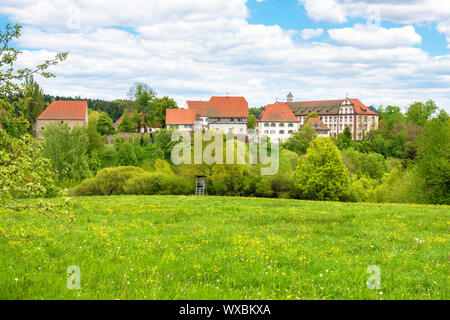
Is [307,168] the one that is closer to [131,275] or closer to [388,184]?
[388,184]

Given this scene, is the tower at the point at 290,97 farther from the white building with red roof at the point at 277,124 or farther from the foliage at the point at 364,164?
the foliage at the point at 364,164

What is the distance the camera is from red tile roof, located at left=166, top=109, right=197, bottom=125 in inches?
4119

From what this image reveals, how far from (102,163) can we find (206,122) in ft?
130

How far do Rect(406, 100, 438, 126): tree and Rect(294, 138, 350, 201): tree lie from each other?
94.2 metres

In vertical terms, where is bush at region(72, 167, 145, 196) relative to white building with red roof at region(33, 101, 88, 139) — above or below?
below

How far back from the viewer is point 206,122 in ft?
369

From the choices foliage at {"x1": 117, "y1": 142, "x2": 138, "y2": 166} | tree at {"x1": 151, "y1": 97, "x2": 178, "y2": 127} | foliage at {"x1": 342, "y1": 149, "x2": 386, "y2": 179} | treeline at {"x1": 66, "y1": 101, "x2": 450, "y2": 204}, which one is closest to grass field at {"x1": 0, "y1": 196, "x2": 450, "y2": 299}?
treeline at {"x1": 66, "y1": 101, "x2": 450, "y2": 204}

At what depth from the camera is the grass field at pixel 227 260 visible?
300 inches

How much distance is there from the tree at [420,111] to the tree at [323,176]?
9417 centimetres

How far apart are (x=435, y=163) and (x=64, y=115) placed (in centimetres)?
8804

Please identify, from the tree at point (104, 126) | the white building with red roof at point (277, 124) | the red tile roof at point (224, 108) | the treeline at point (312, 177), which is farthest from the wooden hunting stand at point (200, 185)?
the white building with red roof at point (277, 124)

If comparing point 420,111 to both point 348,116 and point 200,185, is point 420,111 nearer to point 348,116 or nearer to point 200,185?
point 348,116

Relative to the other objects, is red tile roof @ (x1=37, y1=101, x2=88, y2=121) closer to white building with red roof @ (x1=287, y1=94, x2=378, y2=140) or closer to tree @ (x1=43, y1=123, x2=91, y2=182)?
tree @ (x1=43, y1=123, x2=91, y2=182)

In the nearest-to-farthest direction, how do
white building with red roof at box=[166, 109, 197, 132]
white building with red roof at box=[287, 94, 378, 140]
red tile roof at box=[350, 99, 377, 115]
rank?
white building with red roof at box=[166, 109, 197, 132]
white building with red roof at box=[287, 94, 378, 140]
red tile roof at box=[350, 99, 377, 115]
